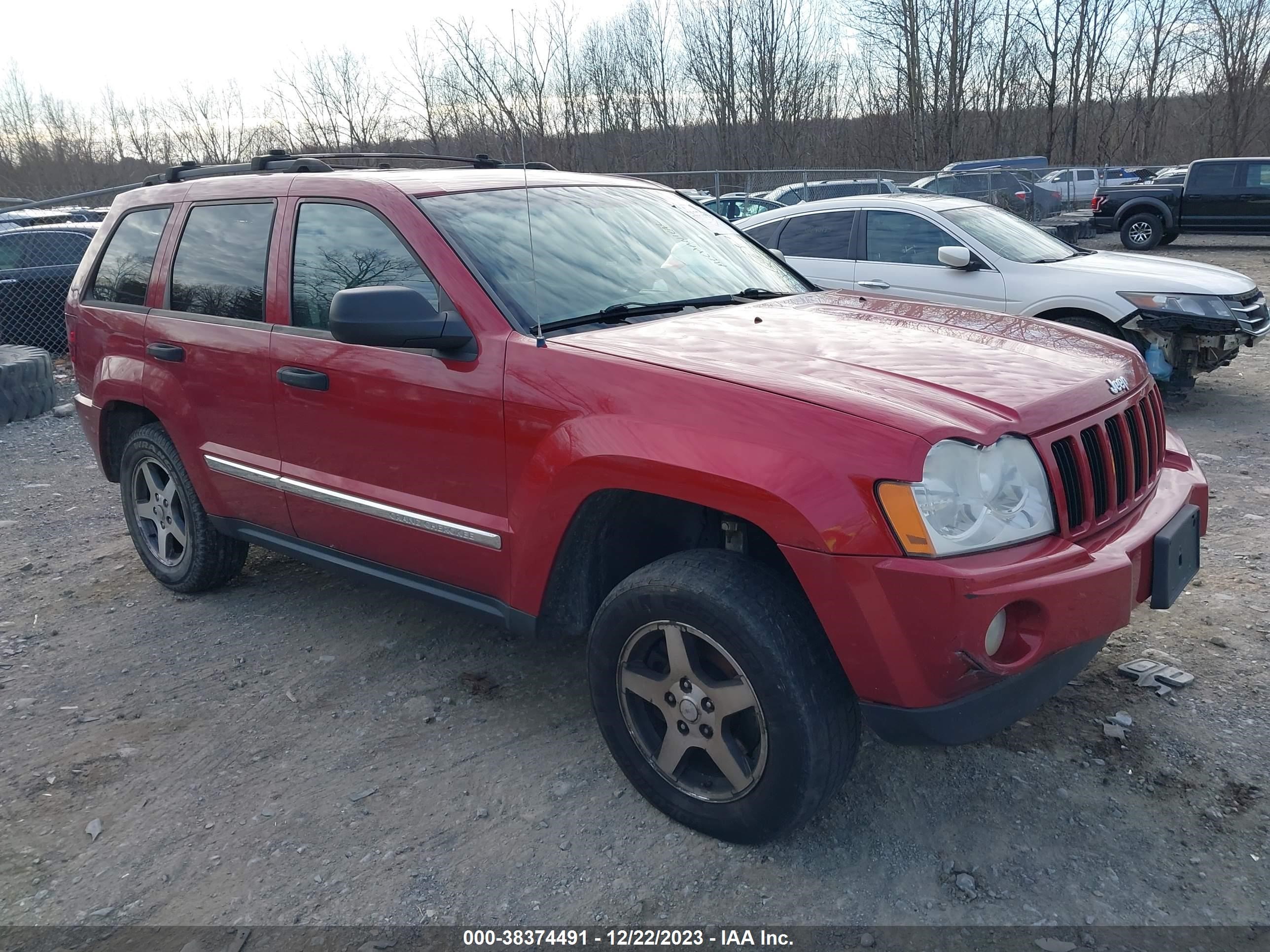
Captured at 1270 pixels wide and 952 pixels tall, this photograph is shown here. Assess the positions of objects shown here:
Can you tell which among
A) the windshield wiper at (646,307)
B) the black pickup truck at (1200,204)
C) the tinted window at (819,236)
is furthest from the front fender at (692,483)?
the black pickup truck at (1200,204)

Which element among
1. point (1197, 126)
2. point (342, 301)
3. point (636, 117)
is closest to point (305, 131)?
point (636, 117)

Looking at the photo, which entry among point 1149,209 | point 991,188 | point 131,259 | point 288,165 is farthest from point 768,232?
point 1149,209

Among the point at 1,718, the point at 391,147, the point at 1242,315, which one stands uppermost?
the point at 391,147

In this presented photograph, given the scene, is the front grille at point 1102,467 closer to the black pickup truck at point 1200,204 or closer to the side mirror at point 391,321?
the side mirror at point 391,321

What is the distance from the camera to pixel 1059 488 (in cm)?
251

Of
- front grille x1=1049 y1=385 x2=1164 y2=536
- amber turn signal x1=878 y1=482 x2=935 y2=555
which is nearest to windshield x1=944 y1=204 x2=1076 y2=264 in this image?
front grille x1=1049 y1=385 x2=1164 y2=536

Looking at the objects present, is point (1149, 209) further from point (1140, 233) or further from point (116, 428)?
point (116, 428)

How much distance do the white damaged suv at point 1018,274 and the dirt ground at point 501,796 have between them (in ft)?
10.9

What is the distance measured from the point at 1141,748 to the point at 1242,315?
544cm

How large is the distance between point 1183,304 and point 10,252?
11909 mm

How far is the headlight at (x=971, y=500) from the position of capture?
231cm

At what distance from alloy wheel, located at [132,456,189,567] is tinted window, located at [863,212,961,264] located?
19.2 feet

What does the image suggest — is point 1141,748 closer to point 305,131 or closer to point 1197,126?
point 305,131

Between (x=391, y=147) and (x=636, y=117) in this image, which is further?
(x=636, y=117)
